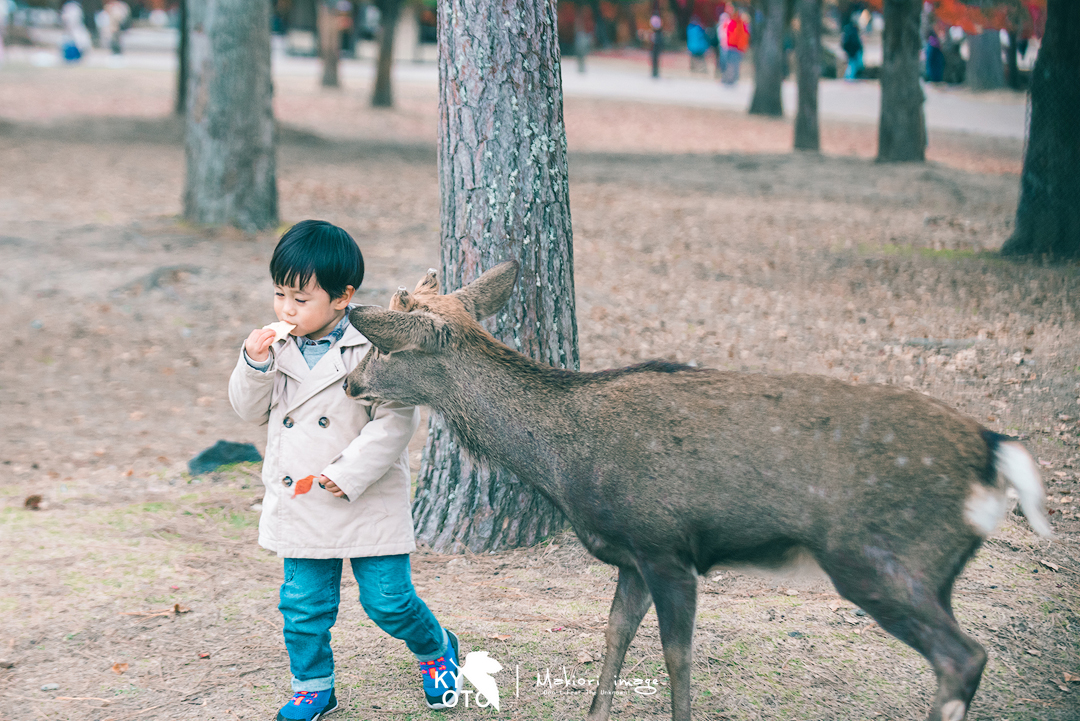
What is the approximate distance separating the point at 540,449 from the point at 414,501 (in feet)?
7.41

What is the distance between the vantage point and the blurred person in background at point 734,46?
113ft

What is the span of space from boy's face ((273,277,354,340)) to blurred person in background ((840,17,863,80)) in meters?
31.2

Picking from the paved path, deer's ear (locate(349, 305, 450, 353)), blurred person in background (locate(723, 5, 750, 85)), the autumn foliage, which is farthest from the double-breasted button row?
blurred person in background (locate(723, 5, 750, 85))

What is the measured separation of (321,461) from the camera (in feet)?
11.5

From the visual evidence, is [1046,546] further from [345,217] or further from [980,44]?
[980,44]

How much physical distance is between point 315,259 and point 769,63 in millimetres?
25254

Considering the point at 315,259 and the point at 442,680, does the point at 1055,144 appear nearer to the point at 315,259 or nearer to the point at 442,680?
the point at 442,680

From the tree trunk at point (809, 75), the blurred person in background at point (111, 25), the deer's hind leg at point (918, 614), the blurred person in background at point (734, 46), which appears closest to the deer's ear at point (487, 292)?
the deer's hind leg at point (918, 614)

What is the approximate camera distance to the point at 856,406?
3105 mm

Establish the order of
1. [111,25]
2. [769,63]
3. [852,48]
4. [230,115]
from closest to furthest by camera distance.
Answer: [230,115], [769,63], [852,48], [111,25]

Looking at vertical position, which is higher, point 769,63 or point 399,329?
point 769,63

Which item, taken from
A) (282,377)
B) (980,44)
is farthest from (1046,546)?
(980,44)

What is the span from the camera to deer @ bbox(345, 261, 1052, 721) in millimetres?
2959

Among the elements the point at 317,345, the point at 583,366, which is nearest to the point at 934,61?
the point at 583,366
